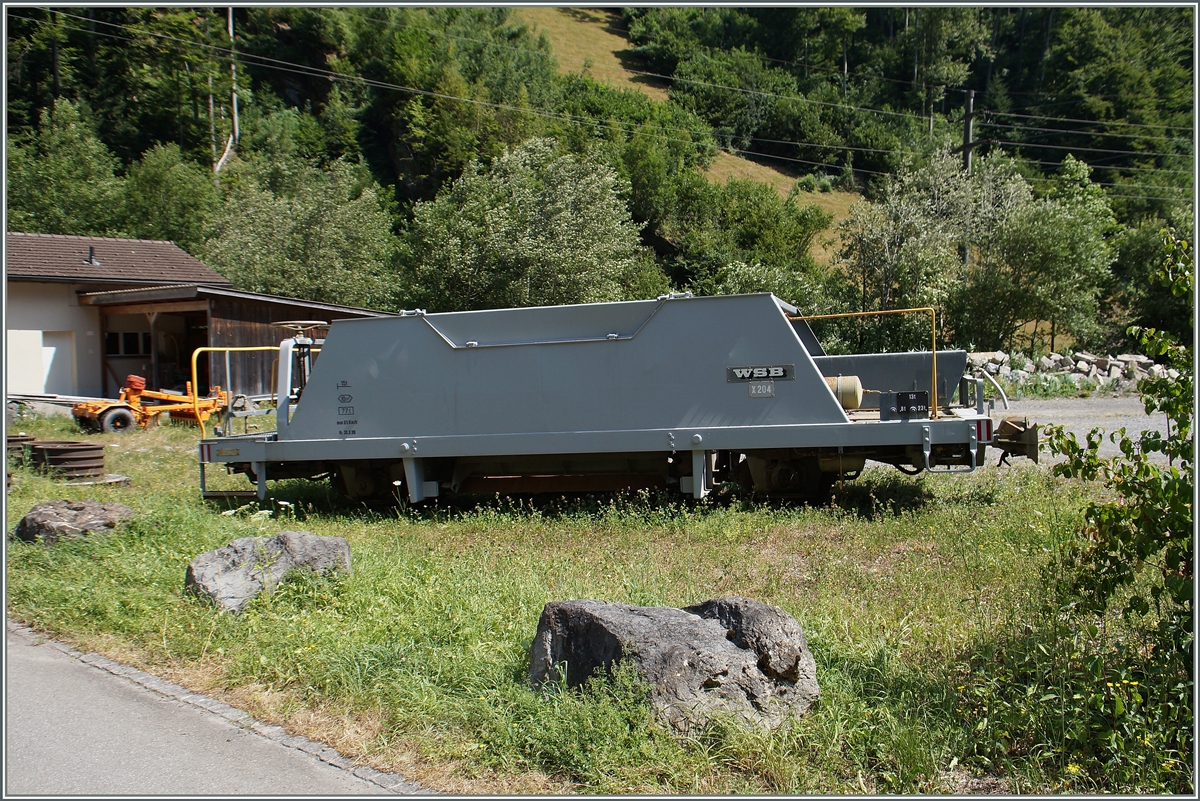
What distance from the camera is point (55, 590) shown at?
22.1 ft

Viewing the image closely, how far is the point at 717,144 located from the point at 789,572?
2924 inches

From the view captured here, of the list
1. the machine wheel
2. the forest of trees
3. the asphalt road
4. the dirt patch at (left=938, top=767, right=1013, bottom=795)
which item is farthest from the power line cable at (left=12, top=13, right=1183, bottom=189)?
the asphalt road

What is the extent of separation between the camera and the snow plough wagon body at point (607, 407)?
8984 mm

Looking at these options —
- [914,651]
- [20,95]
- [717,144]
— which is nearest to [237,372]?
[914,651]

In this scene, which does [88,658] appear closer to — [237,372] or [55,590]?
[55,590]

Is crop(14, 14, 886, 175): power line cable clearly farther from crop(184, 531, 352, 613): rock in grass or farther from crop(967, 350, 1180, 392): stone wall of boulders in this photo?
crop(184, 531, 352, 613): rock in grass

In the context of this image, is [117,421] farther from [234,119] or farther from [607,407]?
[234,119]

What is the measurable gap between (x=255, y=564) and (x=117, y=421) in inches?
576

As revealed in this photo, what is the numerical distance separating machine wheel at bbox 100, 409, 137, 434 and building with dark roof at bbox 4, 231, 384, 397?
321 cm

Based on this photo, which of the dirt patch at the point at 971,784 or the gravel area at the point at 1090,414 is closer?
the dirt patch at the point at 971,784

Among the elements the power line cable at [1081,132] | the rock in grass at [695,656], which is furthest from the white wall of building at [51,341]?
the power line cable at [1081,132]

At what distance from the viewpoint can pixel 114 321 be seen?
24.9 m

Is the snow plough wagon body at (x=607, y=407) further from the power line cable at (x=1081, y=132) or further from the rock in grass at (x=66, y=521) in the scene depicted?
the power line cable at (x=1081, y=132)

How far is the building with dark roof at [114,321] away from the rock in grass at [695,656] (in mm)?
17699
